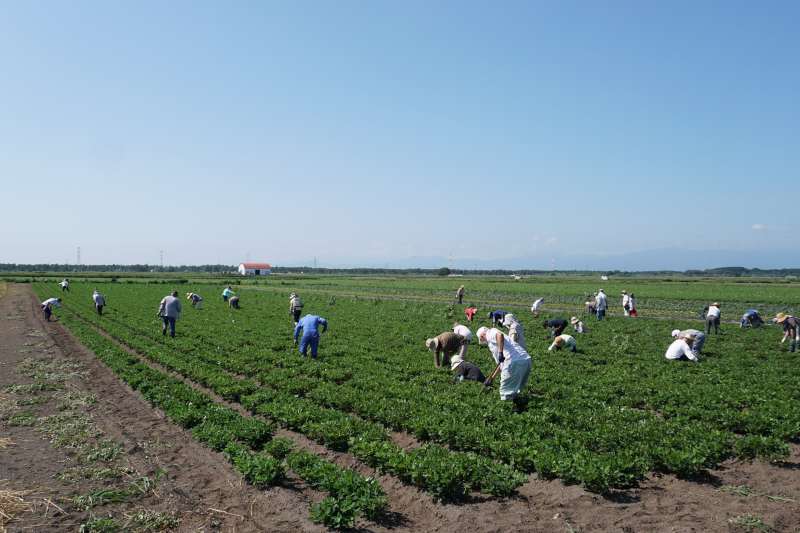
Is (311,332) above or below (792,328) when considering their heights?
above

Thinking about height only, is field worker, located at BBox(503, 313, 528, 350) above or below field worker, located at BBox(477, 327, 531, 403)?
above

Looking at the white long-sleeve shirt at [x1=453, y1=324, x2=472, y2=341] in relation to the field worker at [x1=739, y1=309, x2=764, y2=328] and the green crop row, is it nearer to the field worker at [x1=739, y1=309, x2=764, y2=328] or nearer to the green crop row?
the green crop row

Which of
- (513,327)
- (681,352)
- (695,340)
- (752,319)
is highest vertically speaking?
(513,327)

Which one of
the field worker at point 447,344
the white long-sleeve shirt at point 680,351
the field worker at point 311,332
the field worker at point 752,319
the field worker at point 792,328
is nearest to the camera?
the field worker at point 447,344

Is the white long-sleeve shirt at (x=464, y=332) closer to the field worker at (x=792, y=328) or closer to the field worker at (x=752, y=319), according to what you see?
the field worker at (x=792, y=328)

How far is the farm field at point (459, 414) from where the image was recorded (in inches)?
328

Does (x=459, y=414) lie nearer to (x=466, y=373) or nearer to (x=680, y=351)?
(x=466, y=373)

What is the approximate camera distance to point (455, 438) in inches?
393

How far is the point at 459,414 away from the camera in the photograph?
445 inches

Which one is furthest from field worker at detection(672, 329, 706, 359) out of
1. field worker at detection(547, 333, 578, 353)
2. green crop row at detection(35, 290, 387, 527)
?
green crop row at detection(35, 290, 387, 527)

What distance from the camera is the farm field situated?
8320mm

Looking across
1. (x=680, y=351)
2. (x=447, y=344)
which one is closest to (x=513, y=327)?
(x=447, y=344)

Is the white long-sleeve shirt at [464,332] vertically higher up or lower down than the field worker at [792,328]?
higher up

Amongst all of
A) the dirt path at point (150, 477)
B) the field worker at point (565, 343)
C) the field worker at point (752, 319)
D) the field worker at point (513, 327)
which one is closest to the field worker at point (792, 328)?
the field worker at point (752, 319)
